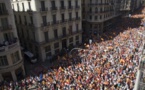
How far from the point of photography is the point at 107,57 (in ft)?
99.5

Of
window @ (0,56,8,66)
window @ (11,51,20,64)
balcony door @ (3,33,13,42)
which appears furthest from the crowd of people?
balcony door @ (3,33,13,42)

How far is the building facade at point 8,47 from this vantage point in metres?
24.6

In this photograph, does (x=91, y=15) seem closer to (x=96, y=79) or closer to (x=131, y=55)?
(x=131, y=55)

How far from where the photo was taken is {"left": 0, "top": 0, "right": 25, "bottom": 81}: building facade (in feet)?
80.7

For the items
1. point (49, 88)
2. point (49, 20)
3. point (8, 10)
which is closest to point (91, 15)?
point (49, 20)

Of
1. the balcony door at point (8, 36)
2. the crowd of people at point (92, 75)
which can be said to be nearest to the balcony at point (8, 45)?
the balcony door at point (8, 36)

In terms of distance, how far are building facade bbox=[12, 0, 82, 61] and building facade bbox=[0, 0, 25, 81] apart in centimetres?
675

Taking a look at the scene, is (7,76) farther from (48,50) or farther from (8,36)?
(48,50)

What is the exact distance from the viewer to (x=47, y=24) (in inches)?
1323

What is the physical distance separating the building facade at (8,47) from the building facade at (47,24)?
6752mm

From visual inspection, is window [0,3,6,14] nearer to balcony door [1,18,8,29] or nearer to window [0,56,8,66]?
balcony door [1,18,8,29]

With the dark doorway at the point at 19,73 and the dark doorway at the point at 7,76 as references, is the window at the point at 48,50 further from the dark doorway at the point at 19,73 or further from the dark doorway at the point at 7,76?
the dark doorway at the point at 7,76

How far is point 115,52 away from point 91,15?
23897mm

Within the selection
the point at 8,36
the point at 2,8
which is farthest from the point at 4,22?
the point at 8,36
